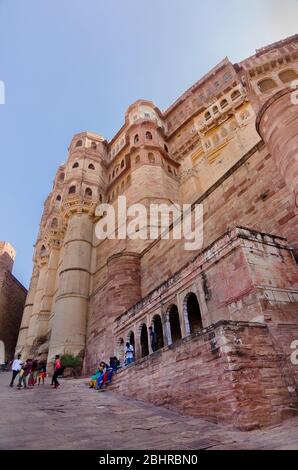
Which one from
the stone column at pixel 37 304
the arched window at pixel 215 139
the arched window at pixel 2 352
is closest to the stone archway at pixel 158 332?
the stone column at pixel 37 304

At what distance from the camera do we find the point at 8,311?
93.8 ft

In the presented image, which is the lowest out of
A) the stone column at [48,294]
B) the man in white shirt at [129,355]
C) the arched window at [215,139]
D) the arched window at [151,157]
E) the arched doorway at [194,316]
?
the man in white shirt at [129,355]

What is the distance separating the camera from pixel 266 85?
10.9 m

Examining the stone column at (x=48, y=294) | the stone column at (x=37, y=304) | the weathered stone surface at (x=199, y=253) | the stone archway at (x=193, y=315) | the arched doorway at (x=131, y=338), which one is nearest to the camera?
the weathered stone surface at (x=199, y=253)

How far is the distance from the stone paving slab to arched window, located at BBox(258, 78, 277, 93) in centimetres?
1089

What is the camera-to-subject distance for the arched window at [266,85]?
35.1ft

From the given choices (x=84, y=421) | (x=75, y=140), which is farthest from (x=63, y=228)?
(x=84, y=421)

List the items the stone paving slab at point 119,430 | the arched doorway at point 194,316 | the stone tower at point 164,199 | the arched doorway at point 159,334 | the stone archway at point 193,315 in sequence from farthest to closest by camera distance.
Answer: the arched doorway at point 159,334
the arched doorway at point 194,316
the stone archway at point 193,315
the stone tower at point 164,199
the stone paving slab at point 119,430

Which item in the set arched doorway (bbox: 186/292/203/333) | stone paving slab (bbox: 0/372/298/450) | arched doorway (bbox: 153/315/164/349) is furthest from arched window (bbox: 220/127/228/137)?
stone paving slab (bbox: 0/372/298/450)

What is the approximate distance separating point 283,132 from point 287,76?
14.3 feet

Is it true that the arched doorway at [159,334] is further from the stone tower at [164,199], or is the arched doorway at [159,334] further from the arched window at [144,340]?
the arched window at [144,340]

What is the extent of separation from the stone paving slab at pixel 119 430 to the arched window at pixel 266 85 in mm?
10886

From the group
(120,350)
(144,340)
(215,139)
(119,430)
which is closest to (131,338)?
(144,340)

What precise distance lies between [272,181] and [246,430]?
7712 mm
